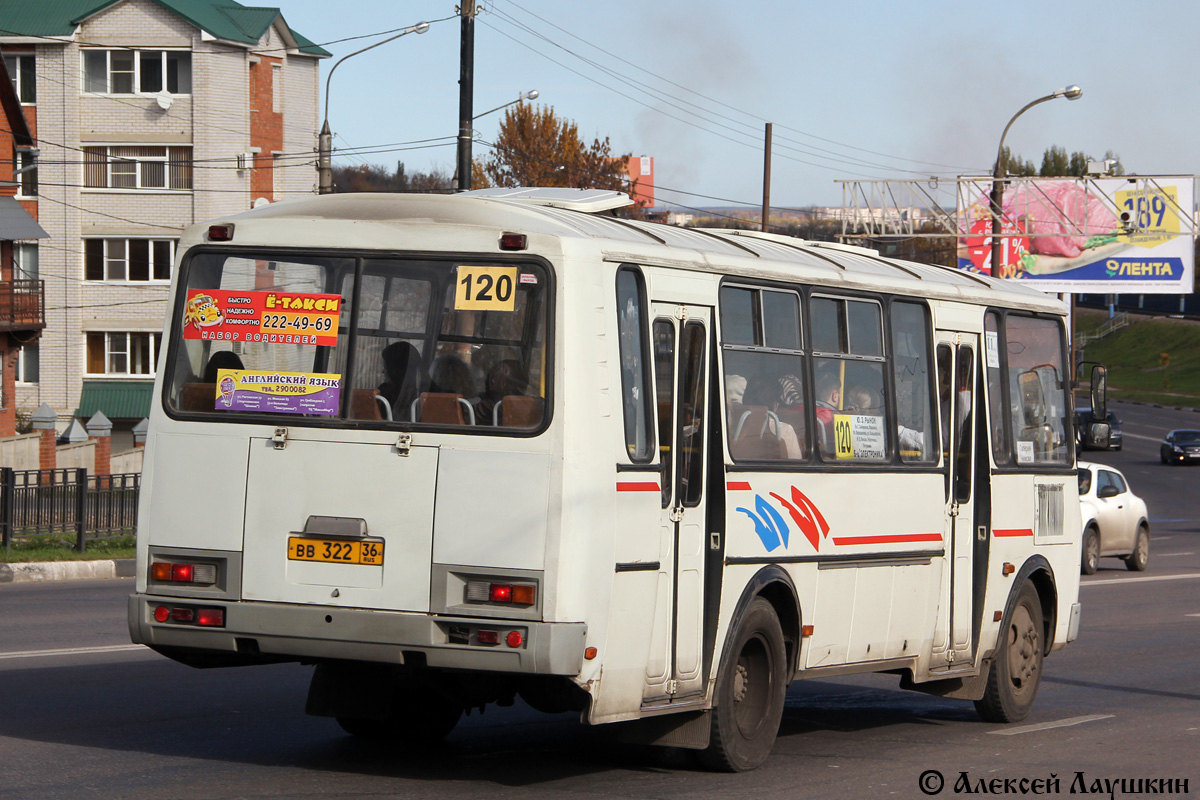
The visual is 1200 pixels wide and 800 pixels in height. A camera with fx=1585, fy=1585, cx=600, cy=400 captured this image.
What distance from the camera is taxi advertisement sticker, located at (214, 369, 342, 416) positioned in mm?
7340

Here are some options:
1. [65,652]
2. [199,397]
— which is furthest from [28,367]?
[199,397]

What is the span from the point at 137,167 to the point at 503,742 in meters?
46.4

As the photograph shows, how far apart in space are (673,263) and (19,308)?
39.1m

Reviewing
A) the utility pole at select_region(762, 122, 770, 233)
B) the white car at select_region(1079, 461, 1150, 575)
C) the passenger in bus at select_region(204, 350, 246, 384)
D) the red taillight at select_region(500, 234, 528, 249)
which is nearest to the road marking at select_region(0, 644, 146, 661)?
the passenger in bus at select_region(204, 350, 246, 384)

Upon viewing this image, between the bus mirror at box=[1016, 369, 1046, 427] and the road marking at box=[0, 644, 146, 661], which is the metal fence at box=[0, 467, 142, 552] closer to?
the road marking at box=[0, 644, 146, 661]

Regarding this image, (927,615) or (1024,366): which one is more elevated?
(1024,366)

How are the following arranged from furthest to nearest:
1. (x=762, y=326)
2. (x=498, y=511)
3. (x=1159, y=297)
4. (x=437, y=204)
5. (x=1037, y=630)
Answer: (x=1159, y=297)
(x=1037, y=630)
(x=762, y=326)
(x=437, y=204)
(x=498, y=511)

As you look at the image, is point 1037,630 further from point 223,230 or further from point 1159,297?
point 1159,297

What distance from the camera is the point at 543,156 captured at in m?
68.8

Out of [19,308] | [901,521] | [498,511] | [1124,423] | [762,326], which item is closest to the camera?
[498,511]

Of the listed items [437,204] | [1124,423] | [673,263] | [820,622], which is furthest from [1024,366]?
[1124,423]

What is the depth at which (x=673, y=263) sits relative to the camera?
7.83 m

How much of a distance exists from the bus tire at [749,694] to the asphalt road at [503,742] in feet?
Result: 0.42

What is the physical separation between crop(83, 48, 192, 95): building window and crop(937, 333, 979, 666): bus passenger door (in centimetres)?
4486
